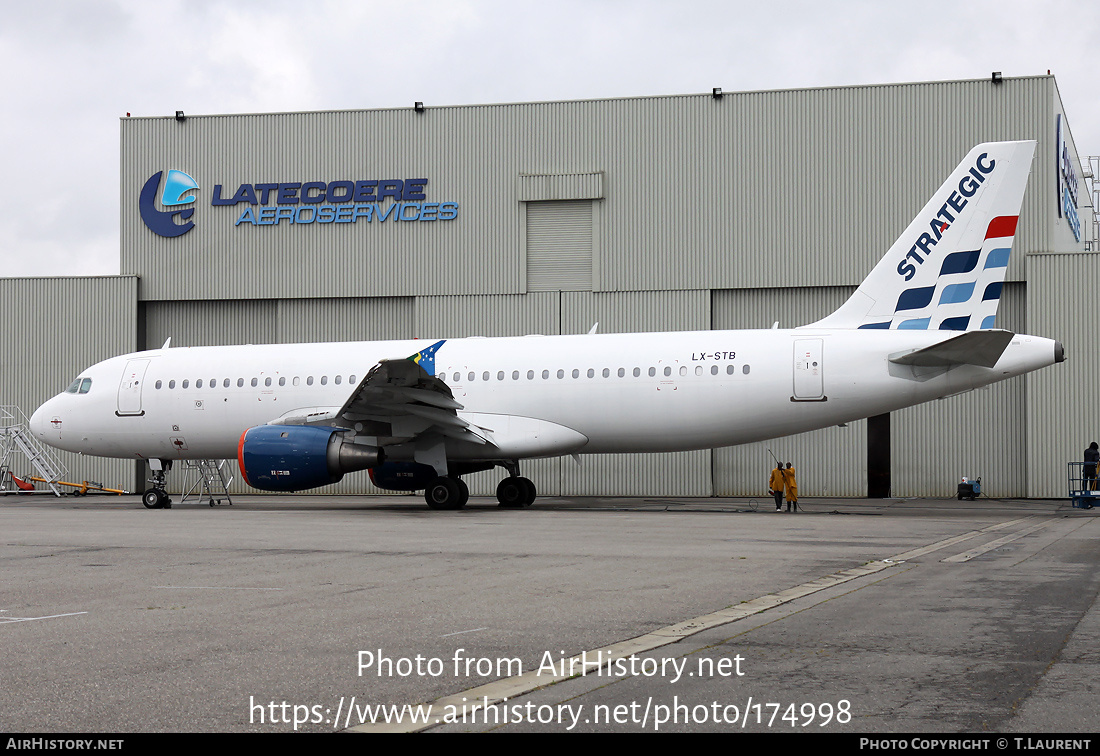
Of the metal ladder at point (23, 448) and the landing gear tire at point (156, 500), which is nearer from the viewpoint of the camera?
the landing gear tire at point (156, 500)

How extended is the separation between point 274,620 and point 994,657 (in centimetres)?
446

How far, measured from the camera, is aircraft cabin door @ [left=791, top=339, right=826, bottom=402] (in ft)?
66.3

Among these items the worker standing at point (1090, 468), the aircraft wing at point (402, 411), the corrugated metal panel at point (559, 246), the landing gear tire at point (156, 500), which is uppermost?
the corrugated metal panel at point (559, 246)

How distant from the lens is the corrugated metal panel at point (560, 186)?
30344 millimetres

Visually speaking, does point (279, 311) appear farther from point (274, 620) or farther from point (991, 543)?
point (274, 620)

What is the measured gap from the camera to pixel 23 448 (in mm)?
31109

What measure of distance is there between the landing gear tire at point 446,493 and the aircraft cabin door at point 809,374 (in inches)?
278

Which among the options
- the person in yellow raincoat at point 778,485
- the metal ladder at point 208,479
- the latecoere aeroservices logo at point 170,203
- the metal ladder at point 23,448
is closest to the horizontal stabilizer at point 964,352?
the person in yellow raincoat at point 778,485

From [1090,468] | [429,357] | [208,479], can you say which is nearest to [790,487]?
[1090,468]

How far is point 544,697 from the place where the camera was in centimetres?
475

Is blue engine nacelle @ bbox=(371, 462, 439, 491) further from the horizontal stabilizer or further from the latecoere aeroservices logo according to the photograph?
the latecoere aeroservices logo

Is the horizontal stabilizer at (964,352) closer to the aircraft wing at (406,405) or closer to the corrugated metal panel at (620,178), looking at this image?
the aircraft wing at (406,405)

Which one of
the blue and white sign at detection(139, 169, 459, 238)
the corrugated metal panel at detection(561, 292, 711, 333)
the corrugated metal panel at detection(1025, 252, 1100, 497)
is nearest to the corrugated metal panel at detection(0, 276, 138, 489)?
the blue and white sign at detection(139, 169, 459, 238)

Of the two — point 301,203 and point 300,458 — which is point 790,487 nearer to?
point 300,458
